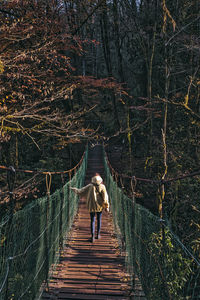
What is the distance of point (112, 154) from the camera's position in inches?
521

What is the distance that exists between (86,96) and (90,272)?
686 centimetres

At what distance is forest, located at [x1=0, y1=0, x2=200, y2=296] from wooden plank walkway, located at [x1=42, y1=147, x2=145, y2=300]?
104cm

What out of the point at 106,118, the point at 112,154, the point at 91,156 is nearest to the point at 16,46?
the point at 112,154

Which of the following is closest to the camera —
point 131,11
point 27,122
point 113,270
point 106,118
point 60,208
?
point 113,270

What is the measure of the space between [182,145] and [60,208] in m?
5.08

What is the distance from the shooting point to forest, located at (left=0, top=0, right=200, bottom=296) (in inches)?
185

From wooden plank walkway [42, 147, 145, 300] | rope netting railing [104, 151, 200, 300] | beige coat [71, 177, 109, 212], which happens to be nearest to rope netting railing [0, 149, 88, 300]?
wooden plank walkway [42, 147, 145, 300]

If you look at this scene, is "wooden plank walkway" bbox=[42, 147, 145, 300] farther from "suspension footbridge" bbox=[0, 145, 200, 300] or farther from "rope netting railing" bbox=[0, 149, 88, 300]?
"rope netting railing" bbox=[0, 149, 88, 300]

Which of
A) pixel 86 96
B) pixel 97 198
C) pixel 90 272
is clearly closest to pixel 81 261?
pixel 90 272

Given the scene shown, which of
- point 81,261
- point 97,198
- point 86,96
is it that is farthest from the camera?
point 86,96

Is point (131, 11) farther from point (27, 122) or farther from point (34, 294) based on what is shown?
point (34, 294)

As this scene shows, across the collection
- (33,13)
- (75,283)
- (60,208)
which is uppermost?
(33,13)

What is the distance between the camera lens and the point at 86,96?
9070mm

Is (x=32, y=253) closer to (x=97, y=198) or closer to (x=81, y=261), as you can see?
(x=81, y=261)
